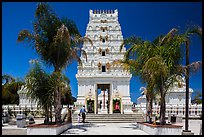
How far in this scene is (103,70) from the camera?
1199 inches

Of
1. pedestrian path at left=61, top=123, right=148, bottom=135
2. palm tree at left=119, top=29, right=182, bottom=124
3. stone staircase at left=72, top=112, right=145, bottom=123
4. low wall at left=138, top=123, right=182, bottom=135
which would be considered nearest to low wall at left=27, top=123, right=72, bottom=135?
pedestrian path at left=61, top=123, right=148, bottom=135

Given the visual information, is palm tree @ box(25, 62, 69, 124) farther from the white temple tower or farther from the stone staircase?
the white temple tower

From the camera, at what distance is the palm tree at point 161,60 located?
13.1 m

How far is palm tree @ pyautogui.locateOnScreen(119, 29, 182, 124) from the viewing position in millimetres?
13055

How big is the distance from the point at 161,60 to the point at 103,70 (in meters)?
17.5

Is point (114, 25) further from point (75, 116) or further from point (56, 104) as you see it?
point (56, 104)

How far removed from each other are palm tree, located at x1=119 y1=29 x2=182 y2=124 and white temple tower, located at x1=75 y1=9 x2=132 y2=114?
13294 millimetres

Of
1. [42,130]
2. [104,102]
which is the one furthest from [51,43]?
[104,102]

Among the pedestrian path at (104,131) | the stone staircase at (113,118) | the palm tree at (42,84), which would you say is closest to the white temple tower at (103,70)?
the stone staircase at (113,118)

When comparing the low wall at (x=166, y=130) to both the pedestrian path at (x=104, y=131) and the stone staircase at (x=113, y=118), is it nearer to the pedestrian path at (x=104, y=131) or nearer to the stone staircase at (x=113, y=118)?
the pedestrian path at (x=104, y=131)

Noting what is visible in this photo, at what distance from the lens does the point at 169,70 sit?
1370 centimetres

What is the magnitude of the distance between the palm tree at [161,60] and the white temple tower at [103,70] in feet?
43.6

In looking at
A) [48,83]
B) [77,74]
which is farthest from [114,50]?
[48,83]

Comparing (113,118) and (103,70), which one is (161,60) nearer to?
(113,118)
